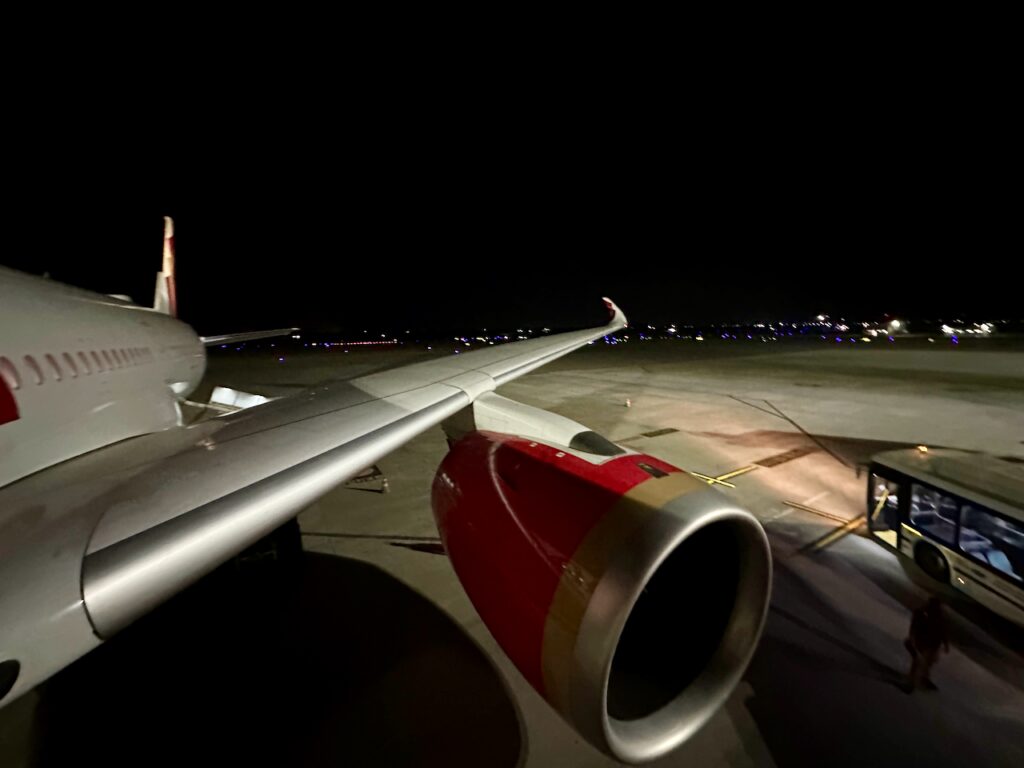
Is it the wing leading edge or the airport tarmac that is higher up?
the wing leading edge

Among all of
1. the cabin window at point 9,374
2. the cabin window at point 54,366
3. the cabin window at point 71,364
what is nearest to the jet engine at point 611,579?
the cabin window at point 9,374

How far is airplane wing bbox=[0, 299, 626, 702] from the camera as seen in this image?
1365 mm

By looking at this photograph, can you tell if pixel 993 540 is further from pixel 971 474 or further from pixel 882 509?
pixel 882 509

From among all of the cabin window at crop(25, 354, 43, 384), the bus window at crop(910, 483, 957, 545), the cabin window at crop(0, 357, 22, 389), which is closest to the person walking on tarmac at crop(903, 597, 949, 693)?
the bus window at crop(910, 483, 957, 545)

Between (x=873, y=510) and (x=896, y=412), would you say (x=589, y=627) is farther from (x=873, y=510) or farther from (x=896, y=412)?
(x=896, y=412)

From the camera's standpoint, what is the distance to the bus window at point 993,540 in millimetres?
3881

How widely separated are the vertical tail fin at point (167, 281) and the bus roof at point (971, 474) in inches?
524

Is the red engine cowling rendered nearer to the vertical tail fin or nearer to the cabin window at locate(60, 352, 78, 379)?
the cabin window at locate(60, 352, 78, 379)

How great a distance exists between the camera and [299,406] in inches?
128

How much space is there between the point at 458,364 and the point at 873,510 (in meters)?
4.84

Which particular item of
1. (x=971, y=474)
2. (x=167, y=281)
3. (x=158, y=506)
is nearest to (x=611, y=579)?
(x=158, y=506)

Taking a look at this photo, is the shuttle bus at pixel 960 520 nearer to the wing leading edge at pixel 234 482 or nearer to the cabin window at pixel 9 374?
the wing leading edge at pixel 234 482

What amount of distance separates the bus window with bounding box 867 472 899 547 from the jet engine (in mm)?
4336

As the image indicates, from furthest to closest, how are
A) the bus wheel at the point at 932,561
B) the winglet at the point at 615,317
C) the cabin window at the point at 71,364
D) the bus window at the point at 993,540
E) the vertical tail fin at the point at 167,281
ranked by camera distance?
the vertical tail fin at the point at 167,281 → the winglet at the point at 615,317 → the bus wheel at the point at 932,561 → the bus window at the point at 993,540 → the cabin window at the point at 71,364
